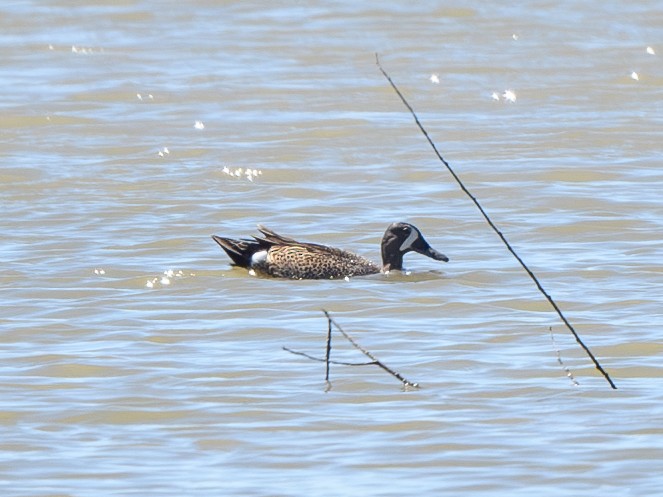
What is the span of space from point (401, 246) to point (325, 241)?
1.06 m

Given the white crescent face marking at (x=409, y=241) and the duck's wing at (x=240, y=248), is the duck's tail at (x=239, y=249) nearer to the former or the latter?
the duck's wing at (x=240, y=248)

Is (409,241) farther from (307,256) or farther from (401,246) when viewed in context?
(307,256)

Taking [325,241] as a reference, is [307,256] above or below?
above

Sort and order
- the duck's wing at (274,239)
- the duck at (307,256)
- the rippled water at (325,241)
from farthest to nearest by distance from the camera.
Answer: the duck's wing at (274,239) < the duck at (307,256) < the rippled water at (325,241)

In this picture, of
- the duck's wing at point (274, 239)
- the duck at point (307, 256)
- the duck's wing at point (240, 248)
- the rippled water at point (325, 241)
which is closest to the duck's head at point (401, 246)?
the duck at point (307, 256)

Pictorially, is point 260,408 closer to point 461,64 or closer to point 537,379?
point 537,379

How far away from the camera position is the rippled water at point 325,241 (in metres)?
7.11

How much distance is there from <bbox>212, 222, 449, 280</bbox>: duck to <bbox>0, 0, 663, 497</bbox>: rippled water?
14 centimetres

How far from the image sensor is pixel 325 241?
1209cm

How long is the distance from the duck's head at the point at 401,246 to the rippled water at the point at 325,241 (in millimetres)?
128

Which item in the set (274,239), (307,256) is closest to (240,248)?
(274,239)

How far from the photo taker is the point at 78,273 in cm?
1081

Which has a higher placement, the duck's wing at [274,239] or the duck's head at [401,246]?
the duck's wing at [274,239]

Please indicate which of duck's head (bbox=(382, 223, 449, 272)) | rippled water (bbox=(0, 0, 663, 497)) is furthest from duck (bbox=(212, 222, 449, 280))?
rippled water (bbox=(0, 0, 663, 497))
